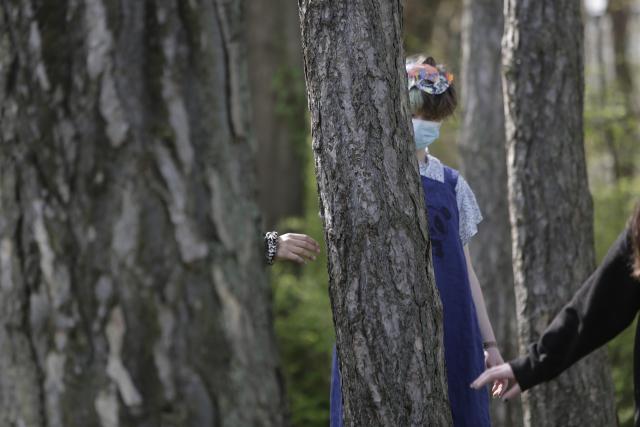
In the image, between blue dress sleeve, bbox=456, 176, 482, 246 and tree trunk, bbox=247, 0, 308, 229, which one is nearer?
blue dress sleeve, bbox=456, 176, 482, 246

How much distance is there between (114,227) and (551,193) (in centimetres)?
365

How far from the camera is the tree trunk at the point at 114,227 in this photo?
218cm

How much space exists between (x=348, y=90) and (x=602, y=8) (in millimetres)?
14001

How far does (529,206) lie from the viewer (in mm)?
5453

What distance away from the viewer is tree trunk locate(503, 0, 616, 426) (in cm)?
539

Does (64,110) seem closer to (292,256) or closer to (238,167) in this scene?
(238,167)

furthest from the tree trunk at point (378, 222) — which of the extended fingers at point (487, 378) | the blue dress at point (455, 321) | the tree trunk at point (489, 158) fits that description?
the tree trunk at point (489, 158)

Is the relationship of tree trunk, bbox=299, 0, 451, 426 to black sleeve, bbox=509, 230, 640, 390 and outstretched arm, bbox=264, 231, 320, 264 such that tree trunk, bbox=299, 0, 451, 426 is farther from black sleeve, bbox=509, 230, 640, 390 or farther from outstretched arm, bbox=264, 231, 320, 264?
black sleeve, bbox=509, 230, 640, 390

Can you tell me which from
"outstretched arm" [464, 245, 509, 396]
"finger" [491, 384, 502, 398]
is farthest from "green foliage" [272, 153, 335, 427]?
"finger" [491, 384, 502, 398]

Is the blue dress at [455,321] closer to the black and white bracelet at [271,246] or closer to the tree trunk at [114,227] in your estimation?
the black and white bracelet at [271,246]

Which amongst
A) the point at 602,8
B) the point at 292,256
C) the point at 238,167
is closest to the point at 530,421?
the point at 292,256

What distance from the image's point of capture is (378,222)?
328 cm

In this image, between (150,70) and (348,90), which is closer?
(150,70)

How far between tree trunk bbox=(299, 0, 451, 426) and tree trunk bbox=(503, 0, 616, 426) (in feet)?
7.26
